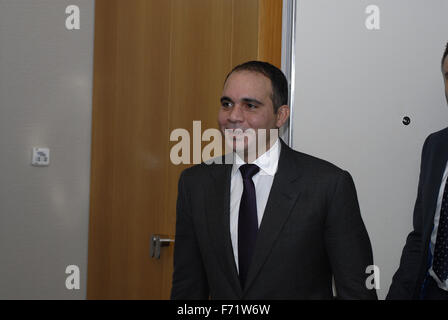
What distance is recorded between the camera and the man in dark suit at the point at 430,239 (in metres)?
1.42

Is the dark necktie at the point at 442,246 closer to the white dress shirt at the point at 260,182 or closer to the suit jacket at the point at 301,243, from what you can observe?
the suit jacket at the point at 301,243

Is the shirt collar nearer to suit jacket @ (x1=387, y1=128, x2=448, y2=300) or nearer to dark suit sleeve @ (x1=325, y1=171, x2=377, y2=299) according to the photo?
dark suit sleeve @ (x1=325, y1=171, x2=377, y2=299)

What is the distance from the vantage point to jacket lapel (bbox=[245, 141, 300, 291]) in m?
1.26

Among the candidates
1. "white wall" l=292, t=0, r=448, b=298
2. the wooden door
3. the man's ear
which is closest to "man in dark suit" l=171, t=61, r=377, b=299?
the man's ear

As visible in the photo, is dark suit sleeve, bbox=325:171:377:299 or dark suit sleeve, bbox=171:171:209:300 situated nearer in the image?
dark suit sleeve, bbox=325:171:377:299

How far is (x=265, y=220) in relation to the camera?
1.29m

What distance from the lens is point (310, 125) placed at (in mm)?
1804

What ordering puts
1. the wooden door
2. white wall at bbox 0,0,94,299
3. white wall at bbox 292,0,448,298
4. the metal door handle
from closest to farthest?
white wall at bbox 292,0,448,298
the wooden door
the metal door handle
white wall at bbox 0,0,94,299

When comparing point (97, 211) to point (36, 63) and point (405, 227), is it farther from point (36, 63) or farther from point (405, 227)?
point (405, 227)

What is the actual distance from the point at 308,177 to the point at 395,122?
2.17 ft

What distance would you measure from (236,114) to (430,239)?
0.71 meters

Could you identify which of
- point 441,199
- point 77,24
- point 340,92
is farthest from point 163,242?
point 77,24

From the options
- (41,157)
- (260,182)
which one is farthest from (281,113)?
(41,157)

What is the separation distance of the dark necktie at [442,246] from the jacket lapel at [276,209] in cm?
49
